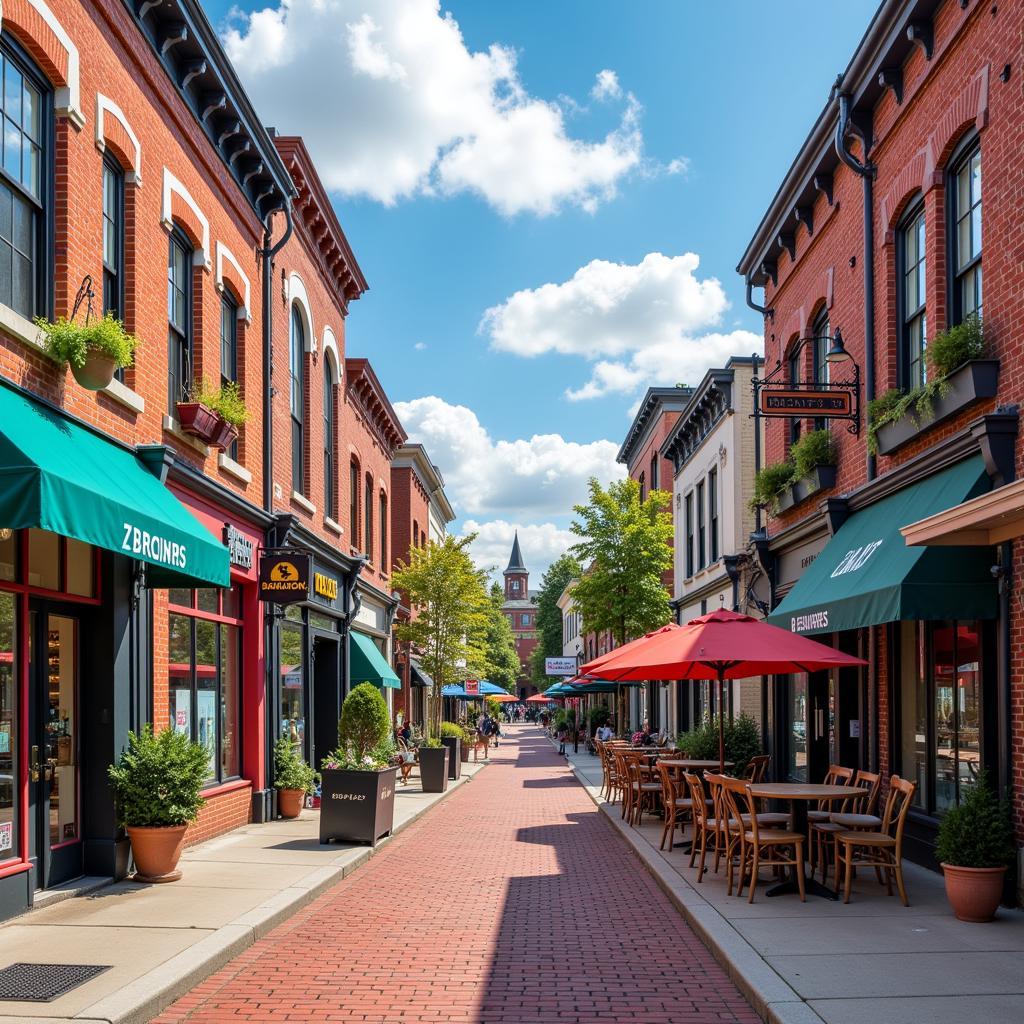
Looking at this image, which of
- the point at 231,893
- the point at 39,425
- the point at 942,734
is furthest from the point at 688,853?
the point at 39,425

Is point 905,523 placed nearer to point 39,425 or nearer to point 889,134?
point 889,134

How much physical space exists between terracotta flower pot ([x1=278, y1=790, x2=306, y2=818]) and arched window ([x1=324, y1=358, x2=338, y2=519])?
7.31 meters

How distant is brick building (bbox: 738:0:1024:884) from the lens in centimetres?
1023

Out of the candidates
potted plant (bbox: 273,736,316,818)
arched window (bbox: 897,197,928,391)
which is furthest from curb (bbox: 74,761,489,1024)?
arched window (bbox: 897,197,928,391)

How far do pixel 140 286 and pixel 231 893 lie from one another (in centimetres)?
627

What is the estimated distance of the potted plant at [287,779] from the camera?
17.1 m

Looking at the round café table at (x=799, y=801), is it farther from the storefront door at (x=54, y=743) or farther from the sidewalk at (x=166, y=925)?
the storefront door at (x=54, y=743)

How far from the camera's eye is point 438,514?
53844 mm

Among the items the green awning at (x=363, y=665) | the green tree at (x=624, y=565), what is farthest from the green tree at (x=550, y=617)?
the green awning at (x=363, y=665)

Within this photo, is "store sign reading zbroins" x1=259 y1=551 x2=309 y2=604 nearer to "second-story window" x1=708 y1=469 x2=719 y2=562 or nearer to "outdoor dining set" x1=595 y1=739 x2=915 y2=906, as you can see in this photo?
"outdoor dining set" x1=595 y1=739 x2=915 y2=906

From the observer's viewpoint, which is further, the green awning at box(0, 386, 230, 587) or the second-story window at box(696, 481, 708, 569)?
the second-story window at box(696, 481, 708, 569)

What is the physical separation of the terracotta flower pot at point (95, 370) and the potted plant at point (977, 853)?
8186mm

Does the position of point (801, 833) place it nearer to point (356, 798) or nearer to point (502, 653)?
point (356, 798)

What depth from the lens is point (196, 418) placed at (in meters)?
13.4
